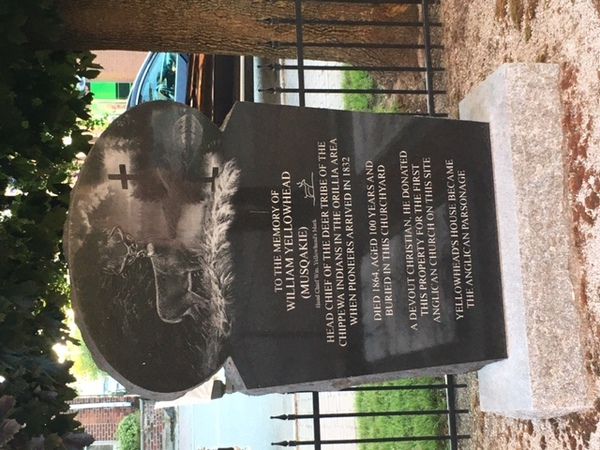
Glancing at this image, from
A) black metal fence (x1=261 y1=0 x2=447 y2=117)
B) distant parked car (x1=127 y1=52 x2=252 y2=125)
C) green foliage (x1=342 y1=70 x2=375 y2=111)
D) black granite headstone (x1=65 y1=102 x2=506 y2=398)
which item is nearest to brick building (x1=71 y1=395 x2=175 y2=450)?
distant parked car (x1=127 y1=52 x2=252 y2=125)

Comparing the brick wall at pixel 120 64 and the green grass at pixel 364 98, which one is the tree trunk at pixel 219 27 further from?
the brick wall at pixel 120 64

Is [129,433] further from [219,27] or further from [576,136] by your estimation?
[576,136]

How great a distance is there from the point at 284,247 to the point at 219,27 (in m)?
2.39

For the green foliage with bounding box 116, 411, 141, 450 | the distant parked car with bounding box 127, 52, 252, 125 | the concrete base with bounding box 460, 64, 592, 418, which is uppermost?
the distant parked car with bounding box 127, 52, 252, 125

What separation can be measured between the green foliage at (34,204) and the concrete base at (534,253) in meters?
2.49

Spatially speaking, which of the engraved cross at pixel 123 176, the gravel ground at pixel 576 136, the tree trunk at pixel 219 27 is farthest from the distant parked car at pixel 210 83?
the engraved cross at pixel 123 176

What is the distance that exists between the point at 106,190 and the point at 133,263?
0.39m

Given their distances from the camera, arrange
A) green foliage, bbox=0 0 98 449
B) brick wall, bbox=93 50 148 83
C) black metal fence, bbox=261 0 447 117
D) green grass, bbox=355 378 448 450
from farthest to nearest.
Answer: brick wall, bbox=93 50 148 83
green grass, bbox=355 378 448 450
black metal fence, bbox=261 0 447 117
green foliage, bbox=0 0 98 449

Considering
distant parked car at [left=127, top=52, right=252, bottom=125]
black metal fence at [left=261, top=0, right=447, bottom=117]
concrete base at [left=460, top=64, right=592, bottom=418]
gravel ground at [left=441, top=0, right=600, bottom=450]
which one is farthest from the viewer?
distant parked car at [left=127, top=52, right=252, bottom=125]

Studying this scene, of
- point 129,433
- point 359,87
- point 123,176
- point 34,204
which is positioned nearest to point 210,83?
point 359,87

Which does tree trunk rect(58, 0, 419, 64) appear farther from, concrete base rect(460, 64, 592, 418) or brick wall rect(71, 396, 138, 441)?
brick wall rect(71, 396, 138, 441)

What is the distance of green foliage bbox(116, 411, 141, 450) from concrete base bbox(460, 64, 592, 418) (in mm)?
21004

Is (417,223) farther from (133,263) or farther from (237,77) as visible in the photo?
(237,77)

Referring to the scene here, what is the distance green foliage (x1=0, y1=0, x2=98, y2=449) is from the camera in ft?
12.8
